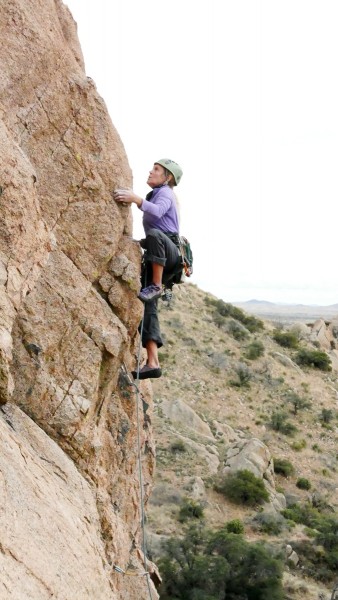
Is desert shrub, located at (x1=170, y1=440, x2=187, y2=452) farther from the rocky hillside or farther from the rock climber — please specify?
the rock climber

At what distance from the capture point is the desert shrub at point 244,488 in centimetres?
2448

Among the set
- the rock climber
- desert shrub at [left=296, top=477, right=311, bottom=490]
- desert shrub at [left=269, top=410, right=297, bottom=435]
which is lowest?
desert shrub at [left=296, top=477, right=311, bottom=490]

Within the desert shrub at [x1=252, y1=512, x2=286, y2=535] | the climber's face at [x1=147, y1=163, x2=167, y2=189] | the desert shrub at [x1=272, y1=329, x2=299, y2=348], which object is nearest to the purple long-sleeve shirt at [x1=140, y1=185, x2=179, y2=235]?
the climber's face at [x1=147, y1=163, x2=167, y2=189]

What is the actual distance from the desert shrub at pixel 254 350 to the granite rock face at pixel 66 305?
3530 centimetres

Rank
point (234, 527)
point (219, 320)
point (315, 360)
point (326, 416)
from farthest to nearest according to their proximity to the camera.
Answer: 1. point (219, 320)
2. point (315, 360)
3. point (326, 416)
4. point (234, 527)

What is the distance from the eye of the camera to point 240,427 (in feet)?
108

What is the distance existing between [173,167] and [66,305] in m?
2.42

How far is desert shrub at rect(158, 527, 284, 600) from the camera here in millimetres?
17891

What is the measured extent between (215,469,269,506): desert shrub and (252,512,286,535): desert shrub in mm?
929

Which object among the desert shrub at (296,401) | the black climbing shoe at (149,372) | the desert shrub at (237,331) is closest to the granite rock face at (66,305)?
the black climbing shoe at (149,372)

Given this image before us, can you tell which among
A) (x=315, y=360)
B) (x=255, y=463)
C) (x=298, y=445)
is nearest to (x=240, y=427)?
(x=298, y=445)

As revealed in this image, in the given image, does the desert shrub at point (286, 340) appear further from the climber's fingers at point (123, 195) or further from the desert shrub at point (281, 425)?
the climber's fingers at point (123, 195)

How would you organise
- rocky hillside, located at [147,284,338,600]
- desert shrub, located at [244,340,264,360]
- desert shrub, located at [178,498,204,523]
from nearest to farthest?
desert shrub, located at [178,498,204,523], rocky hillside, located at [147,284,338,600], desert shrub, located at [244,340,264,360]

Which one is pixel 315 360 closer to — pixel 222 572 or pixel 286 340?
pixel 286 340
